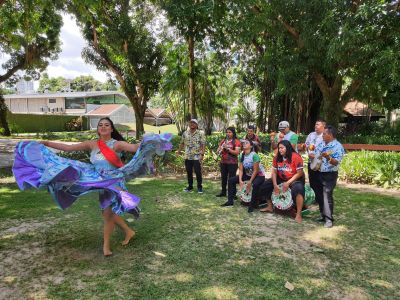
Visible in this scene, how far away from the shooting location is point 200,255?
172 inches

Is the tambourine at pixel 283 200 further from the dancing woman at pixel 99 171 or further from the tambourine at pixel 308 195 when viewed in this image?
the dancing woman at pixel 99 171

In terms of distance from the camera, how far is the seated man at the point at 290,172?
580 centimetres

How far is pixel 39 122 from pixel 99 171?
114 feet

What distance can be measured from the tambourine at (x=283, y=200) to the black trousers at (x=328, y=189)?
1.79 feet

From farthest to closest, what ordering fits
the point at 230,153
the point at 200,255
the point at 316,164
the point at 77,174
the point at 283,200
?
the point at 230,153 → the point at 283,200 → the point at 316,164 → the point at 200,255 → the point at 77,174

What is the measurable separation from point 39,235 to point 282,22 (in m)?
10.5

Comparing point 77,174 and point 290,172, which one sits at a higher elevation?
point 77,174

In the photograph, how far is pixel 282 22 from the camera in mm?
12336

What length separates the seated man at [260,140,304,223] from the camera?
19.0ft

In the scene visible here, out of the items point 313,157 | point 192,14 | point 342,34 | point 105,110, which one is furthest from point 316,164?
point 105,110

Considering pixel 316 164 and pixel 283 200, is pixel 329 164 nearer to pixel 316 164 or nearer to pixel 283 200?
pixel 316 164

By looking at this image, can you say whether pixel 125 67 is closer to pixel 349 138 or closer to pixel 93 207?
pixel 349 138

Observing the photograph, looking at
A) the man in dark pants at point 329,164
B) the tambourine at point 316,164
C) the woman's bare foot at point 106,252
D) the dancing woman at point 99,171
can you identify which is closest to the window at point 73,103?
the tambourine at point 316,164

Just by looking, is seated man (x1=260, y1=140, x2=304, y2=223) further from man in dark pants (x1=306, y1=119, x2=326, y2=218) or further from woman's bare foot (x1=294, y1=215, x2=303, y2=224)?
man in dark pants (x1=306, y1=119, x2=326, y2=218)
